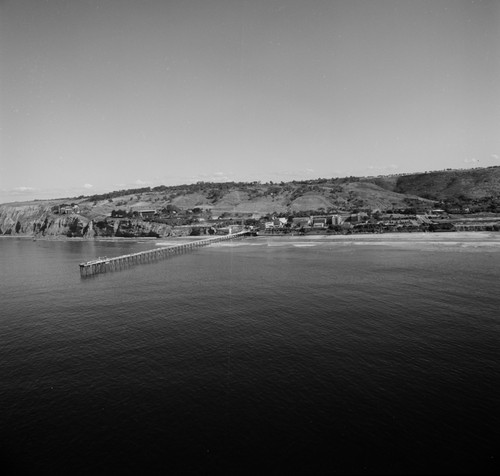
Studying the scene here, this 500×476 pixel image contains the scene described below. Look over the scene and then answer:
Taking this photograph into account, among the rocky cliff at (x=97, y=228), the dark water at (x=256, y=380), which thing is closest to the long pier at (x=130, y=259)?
the dark water at (x=256, y=380)

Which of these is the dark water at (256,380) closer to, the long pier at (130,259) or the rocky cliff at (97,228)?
the long pier at (130,259)

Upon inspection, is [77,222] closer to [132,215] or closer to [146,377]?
[132,215]

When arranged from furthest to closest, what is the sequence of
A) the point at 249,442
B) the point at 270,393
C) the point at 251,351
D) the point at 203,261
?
the point at 203,261 < the point at 251,351 < the point at 270,393 < the point at 249,442

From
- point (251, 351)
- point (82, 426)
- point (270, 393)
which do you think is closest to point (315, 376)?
point (270, 393)

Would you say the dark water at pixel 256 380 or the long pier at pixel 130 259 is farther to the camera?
the long pier at pixel 130 259

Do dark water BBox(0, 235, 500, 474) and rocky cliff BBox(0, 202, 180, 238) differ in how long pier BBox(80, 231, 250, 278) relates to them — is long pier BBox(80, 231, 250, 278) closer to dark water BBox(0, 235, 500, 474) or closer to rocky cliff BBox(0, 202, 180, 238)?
dark water BBox(0, 235, 500, 474)

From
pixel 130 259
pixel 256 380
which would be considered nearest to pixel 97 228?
pixel 130 259

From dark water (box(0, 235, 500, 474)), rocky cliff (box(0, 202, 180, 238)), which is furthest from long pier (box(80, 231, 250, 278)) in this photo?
rocky cliff (box(0, 202, 180, 238))

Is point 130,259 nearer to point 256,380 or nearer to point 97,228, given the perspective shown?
point 256,380
